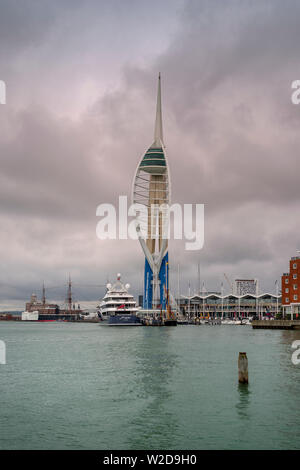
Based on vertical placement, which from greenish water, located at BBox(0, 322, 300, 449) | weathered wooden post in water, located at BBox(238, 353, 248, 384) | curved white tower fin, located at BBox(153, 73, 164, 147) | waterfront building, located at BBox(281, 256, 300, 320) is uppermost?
curved white tower fin, located at BBox(153, 73, 164, 147)

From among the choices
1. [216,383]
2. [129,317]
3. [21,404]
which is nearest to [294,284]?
[129,317]

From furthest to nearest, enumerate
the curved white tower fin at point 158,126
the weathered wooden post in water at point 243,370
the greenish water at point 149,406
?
1. the curved white tower fin at point 158,126
2. the weathered wooden post in water at point 243,370
3. the greenish water at point 149,406

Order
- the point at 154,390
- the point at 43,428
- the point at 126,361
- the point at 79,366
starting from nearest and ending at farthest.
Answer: the point at 43,428 → the point at 154,390 → the point at 79,366 → the point at 126,361

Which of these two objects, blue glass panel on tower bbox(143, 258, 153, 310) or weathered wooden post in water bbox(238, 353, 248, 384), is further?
blue glass panel on tower bbox(143, 258, 153, 310)

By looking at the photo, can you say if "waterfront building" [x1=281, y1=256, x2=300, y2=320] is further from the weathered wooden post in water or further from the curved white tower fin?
the curved white tower fin

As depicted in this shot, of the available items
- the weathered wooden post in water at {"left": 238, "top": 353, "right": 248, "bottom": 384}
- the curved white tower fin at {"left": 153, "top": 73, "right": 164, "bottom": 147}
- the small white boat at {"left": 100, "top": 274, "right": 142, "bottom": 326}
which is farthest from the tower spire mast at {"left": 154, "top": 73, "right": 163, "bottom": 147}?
the weathered wooden post in water at {"left": 238, "top": 353, "right": 248, "bottom": 384}

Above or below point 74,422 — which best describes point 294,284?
above

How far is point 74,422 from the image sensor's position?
66.5 feet

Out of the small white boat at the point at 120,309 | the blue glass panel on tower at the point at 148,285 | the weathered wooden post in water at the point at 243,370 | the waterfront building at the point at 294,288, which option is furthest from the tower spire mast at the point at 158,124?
the weathered wooden post in water at the point at 243,370

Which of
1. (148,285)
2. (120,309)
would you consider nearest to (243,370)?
(120,309)

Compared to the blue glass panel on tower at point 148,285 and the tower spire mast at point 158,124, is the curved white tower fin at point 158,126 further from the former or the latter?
the blue glass panel on tower at point 148,285

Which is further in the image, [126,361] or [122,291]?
[122,291]

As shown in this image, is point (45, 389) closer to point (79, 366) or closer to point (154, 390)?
point (154, 390)
